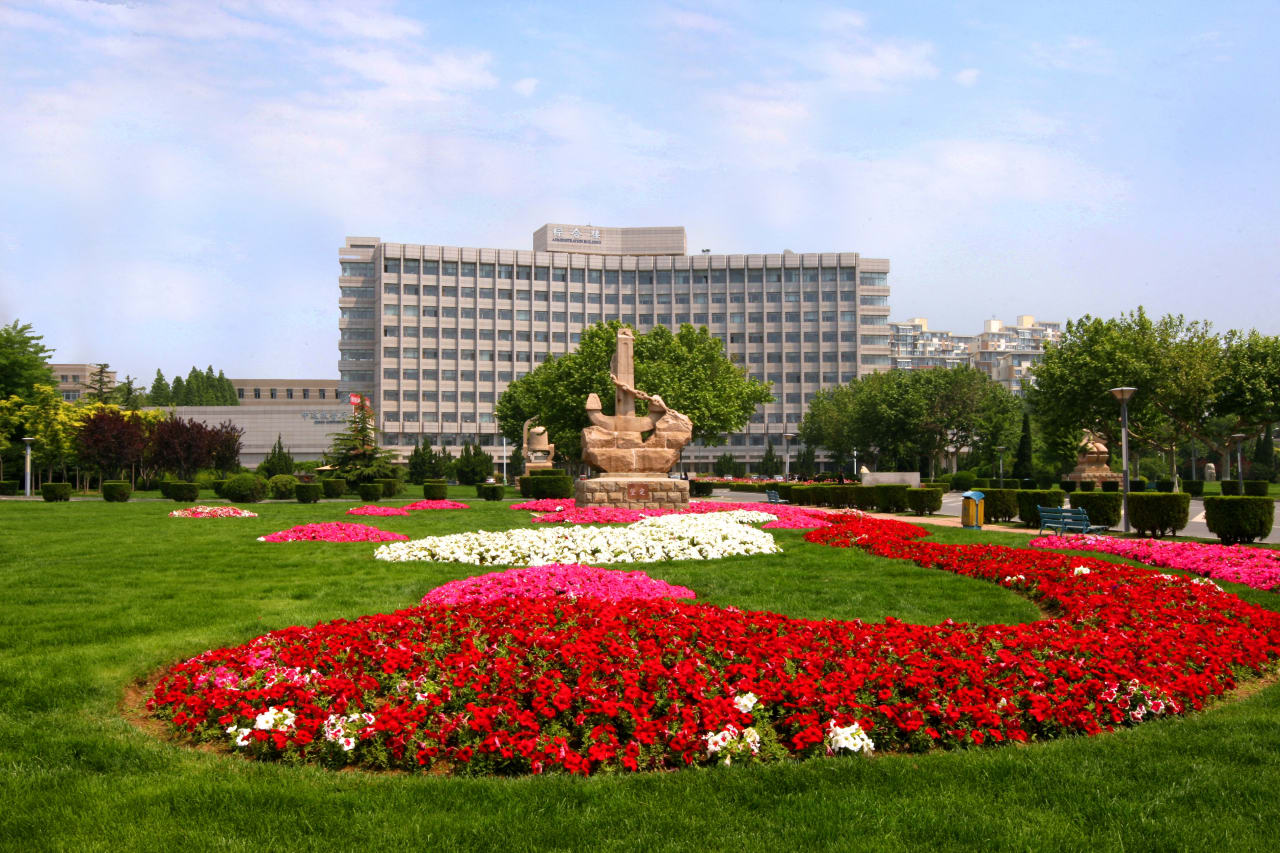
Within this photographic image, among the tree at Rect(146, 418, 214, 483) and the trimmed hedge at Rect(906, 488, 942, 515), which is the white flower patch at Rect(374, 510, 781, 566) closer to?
the trimmed hedge at Rect(906, 488, 942, 515)

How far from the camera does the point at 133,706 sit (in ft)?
18.6

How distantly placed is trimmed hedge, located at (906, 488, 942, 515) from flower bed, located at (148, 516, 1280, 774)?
1902 cm

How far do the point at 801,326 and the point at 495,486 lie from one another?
8654 centimetres

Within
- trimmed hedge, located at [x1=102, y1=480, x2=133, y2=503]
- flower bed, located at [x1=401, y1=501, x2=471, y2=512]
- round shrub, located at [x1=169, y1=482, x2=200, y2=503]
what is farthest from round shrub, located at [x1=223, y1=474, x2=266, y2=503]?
trimmed hedge, located at [x1=102, y1=480, x2=133, y2=503]

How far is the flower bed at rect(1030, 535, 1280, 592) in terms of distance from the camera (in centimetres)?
1062

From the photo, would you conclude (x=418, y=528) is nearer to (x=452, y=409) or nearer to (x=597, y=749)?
(x=597, y=749)

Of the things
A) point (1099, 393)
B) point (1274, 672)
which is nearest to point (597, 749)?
point (1274, 672)

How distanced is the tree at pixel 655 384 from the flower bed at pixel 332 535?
2394cm

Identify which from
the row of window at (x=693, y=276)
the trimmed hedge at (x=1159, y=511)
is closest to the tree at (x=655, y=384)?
the trimmed hedge at (x=1159, y=511)

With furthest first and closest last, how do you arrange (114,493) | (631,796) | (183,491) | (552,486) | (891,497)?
(114,493), (552,486), (183,491), (891,497), (631,796)

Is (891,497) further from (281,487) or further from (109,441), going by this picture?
(109,441)

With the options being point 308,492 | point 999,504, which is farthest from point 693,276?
point 999,504

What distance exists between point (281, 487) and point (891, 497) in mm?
23100

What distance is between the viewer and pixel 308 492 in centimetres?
3102
